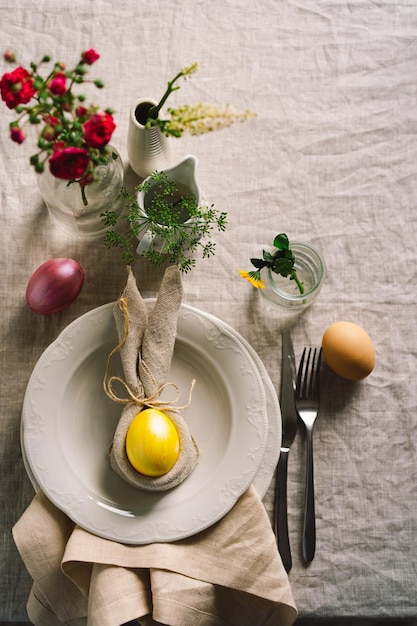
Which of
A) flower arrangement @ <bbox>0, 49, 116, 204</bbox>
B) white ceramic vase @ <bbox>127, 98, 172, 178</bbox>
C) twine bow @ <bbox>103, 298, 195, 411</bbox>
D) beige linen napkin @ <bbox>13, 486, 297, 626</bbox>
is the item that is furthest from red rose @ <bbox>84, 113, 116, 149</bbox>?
beige linen napkin @ <bbox>13, 486, 297, 626</bbox>

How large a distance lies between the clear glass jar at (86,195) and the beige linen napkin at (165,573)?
0.38m

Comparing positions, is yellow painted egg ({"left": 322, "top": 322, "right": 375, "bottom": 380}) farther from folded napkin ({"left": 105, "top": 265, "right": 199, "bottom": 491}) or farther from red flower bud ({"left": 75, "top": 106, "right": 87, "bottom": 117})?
red flower bud ({"left": 75, "top": 106, "right": 87, "bottom": 117})

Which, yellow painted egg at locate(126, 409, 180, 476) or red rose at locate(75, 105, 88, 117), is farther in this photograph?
yellow painted egg at locate(126, 409, 180, 476)

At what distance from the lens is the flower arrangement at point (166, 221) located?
74 centimetres

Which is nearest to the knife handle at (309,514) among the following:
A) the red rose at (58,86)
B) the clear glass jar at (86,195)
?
the clear glass jar at (86,195)

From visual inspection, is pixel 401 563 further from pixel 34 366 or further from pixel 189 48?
pixel 189 48

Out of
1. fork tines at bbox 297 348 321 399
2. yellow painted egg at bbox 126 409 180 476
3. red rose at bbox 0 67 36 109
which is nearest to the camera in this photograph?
red rose at bbox 0 67 36 109

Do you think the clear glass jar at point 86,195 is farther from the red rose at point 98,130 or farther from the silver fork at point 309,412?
the silver fork at point 309,412

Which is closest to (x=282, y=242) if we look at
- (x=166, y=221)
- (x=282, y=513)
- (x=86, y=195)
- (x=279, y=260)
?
(x=279, y=260)

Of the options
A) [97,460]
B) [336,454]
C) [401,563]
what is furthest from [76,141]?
[401,563]

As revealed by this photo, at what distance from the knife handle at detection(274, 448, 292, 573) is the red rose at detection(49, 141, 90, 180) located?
48 cm

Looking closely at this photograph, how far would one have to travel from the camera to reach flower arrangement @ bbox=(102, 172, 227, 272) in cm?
74

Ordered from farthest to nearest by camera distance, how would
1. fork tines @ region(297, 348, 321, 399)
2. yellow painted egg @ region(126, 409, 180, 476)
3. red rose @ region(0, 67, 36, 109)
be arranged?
fork tines @ region(297, 348, 321, 399)
yellow painted egg @ region(126, 409, 180, 476)
red rose @ region(0, 67, 36, 109)

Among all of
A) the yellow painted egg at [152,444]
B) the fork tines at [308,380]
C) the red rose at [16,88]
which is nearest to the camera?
the red rose at [16,88]
